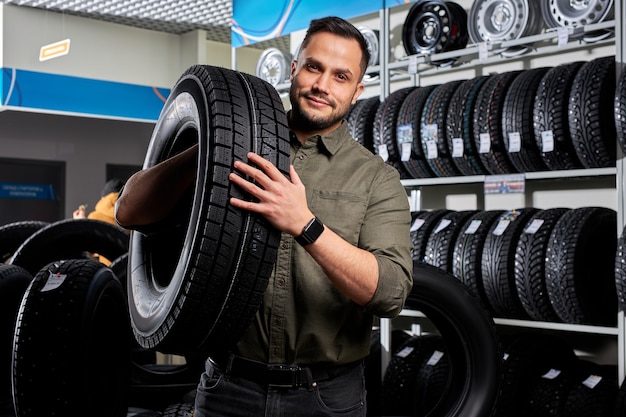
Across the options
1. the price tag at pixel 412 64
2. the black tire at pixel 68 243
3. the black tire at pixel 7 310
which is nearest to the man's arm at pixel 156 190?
the black tire at pixel 7 310

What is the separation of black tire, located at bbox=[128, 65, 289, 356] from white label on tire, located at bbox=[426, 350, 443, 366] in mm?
2877

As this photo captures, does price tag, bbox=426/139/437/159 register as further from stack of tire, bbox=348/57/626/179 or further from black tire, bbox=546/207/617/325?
black tire, bbox=546/207/617/325

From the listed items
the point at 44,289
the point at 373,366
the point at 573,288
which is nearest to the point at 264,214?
the point at 44,289

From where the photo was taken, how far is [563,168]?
14.0ft

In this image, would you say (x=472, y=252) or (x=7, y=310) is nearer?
(x=7, y=310)

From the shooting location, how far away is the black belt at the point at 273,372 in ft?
6.05

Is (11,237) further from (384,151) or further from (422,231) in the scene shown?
(422,231)

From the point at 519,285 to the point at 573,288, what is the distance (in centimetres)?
32

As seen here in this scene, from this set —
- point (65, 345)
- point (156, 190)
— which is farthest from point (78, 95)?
point (156, 190)

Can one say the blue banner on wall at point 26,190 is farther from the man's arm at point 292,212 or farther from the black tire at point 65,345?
the man's arm at point 292,212

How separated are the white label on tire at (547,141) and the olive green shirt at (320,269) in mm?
2499

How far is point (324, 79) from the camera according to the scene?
1.86m

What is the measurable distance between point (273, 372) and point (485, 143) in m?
2.95

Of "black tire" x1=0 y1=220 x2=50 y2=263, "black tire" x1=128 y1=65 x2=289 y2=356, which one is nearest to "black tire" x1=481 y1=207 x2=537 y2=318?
"black tire" x1=128 y1=65 x2=289 y2=356
